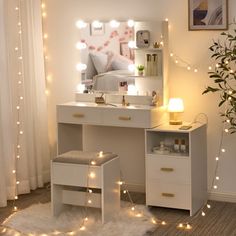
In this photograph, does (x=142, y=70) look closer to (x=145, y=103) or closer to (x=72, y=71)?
(x=145, y=103)

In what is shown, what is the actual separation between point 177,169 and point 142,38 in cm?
116

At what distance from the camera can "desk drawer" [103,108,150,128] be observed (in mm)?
4598

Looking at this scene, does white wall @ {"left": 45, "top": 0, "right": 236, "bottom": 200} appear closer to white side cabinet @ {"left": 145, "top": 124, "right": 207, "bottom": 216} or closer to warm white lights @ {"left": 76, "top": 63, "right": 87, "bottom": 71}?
white side cabinet @ {"left": 145, "top": 124, "right": 207, "bottom": 216}

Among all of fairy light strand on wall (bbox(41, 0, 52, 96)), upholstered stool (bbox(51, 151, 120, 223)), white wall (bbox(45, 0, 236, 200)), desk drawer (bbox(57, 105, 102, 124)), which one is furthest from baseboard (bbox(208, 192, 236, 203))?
fairy light strand on wall (bbox(41, 0, 52, 96))

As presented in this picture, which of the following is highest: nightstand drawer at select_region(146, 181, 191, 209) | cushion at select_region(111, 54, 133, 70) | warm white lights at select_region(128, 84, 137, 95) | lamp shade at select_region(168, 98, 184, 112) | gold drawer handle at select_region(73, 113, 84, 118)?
cushion at select_region(111, 54, 133, 70)

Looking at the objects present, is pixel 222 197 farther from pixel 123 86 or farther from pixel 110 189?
pixel 123 86

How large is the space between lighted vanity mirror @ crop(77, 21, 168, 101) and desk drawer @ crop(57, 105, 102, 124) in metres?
0.38

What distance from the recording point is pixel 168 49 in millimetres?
4887

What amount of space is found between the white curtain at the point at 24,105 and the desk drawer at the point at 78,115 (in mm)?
426

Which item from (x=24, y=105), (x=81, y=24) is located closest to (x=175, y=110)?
(x=81, y=24)

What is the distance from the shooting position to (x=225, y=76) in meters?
4.67

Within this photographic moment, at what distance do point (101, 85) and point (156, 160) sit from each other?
970 millimetres

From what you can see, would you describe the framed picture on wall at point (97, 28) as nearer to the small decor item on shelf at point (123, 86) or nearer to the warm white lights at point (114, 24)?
the warm white lights at point (114, 24)

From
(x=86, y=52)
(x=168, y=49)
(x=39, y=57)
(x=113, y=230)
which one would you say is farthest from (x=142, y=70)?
(x=113, y=230)
